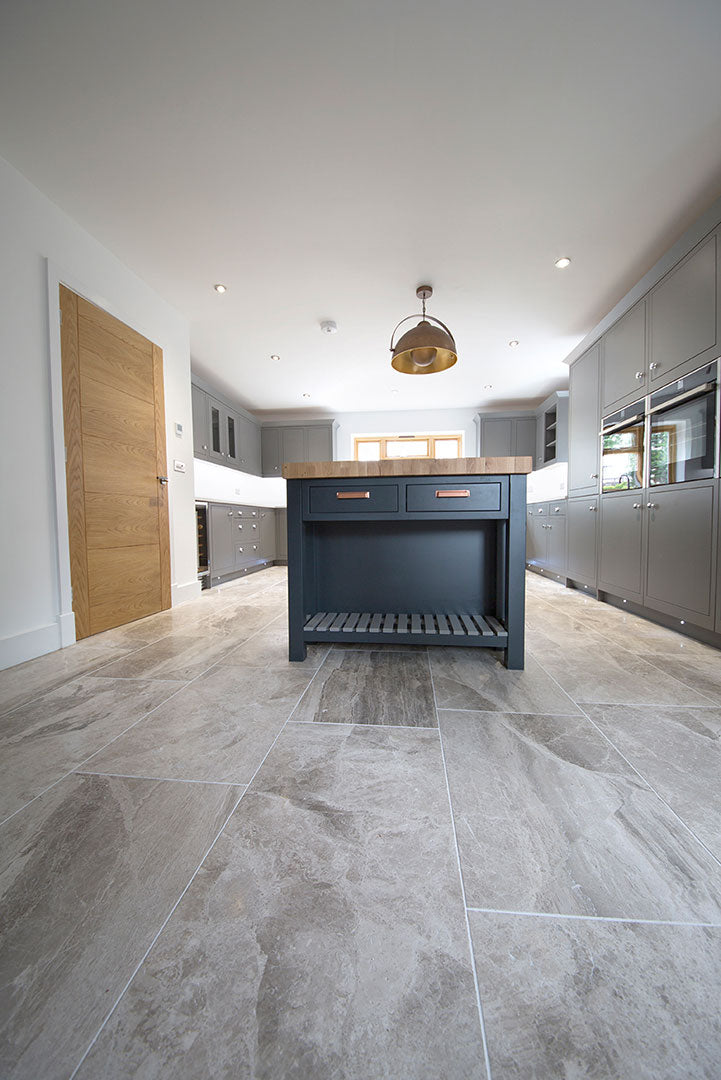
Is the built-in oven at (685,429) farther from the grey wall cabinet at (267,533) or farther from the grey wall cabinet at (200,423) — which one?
the grey wall cabinet at (267,533)

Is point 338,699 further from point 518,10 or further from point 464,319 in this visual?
point 464,319

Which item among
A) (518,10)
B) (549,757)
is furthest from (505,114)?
(549,757)

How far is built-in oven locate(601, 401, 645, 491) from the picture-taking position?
2.79 m

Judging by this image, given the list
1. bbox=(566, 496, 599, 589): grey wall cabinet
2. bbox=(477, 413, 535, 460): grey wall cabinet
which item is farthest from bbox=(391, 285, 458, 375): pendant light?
bbox=(477, 413, 535, 460): grey wall cabinet

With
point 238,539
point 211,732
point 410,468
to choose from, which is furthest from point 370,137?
point 238,539

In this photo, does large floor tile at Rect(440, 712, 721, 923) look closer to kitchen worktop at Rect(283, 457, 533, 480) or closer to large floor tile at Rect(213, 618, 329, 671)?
large floor tile at Rect(213, 618, 329, 671)

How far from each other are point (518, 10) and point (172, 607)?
12.2ft

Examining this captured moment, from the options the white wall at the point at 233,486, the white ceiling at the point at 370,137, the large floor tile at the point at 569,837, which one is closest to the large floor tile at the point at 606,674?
the large floor tile at the point at 569,837

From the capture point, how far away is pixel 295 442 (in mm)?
6266

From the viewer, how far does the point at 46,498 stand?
84.3 inches

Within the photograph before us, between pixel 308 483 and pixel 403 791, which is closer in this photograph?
pixel 403 791

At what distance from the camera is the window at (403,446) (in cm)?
652

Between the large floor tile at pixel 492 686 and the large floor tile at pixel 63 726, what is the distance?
1.12 meters

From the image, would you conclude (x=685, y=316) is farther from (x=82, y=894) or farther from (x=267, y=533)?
(x=267, y=533)
